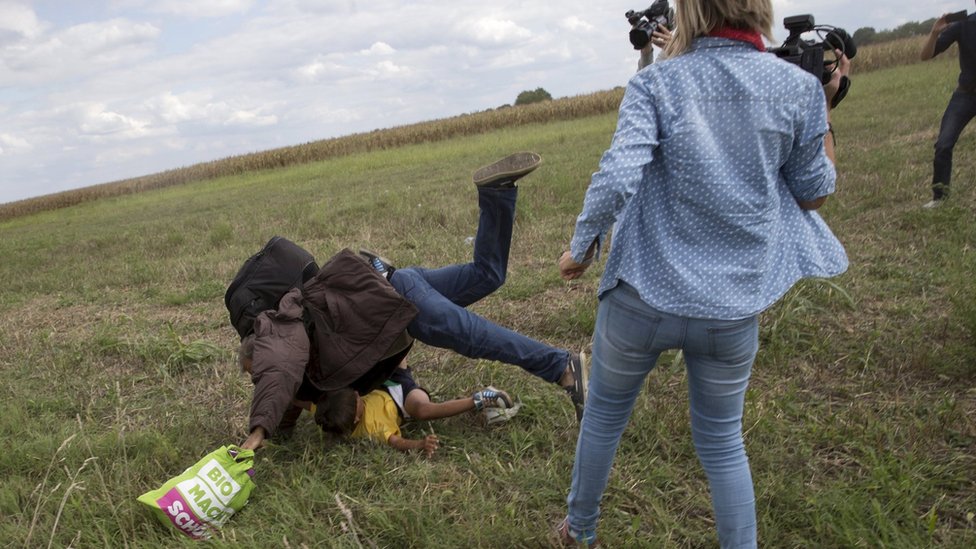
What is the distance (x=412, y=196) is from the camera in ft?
35.0

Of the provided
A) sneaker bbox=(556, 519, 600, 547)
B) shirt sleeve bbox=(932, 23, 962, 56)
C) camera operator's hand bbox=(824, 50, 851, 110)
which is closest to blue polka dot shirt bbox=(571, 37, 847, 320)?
camera operator's hand bbox=(824, 50, 851, 110)

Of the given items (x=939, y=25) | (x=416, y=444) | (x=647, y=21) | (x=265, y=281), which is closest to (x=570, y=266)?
(x=647, y=21)

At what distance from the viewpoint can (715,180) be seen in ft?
5.46

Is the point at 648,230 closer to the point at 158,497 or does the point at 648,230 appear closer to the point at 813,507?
the point at 813,507

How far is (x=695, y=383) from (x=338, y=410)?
5.84 feet

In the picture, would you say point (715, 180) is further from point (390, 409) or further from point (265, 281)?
point (265, 281)

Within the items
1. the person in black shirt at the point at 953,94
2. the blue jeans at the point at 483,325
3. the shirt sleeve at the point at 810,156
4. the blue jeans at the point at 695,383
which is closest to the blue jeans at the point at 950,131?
the person in black shirt at the point at 953,94

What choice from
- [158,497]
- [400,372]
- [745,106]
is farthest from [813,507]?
[158,497]

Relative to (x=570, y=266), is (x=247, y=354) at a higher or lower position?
lower

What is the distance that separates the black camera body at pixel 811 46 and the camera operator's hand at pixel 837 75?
0.8 inches

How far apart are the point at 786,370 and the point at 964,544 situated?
1.34 metres

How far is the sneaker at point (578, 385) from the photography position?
122 inches

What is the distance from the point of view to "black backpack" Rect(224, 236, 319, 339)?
328 centimetres

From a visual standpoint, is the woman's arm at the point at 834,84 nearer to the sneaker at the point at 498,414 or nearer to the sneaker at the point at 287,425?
the sneaker at the point at 498,414
